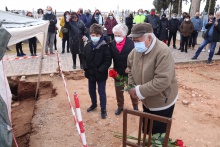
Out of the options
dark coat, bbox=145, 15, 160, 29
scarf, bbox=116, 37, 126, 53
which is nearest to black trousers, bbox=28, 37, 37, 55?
dark coat, bbox=145, 15, 160, 29

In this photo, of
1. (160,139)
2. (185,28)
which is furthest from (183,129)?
(185,28)

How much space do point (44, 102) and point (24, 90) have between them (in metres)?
1.35

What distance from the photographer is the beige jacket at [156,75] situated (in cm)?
223

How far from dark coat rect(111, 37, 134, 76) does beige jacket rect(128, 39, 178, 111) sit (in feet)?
3.77

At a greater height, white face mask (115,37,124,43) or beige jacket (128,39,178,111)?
white face mask (115,37,124,43)

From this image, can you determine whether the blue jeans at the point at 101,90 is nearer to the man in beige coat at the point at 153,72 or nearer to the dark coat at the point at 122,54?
the dark coat at the point at 122,54

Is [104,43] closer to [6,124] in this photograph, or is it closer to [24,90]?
[6,124]

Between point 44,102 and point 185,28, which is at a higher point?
point 185,28

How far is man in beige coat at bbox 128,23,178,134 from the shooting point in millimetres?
2236

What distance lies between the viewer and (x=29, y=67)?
740cm

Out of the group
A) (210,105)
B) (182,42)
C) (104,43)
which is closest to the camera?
(104,43)

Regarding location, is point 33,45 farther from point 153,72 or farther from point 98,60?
point 153,72

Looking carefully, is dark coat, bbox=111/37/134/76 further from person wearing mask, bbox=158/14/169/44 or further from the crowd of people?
person wearing mask, bbox=158/14/169/44

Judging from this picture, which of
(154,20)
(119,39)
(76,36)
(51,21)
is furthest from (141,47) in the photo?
(154,20)
